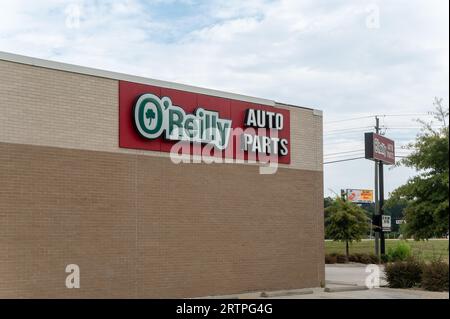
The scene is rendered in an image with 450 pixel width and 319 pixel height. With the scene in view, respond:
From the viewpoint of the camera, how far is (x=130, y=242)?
1752cm

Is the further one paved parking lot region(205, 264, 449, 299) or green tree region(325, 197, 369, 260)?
green tree region(325, 197, 369, 260)

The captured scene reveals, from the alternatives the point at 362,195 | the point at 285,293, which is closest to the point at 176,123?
the point at 285,293

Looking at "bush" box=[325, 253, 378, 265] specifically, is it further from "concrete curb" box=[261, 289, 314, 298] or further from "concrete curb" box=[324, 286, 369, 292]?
"concrete curb" box=[261, 289, 314, 298]

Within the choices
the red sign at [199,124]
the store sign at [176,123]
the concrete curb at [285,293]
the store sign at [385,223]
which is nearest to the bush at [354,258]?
the store sign at [385,223]

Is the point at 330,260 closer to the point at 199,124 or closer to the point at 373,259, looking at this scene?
the point at 373,259

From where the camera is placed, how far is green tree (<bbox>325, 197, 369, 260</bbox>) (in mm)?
39272

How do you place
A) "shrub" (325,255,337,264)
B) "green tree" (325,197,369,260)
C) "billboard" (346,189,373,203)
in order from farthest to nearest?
"billboard" (346,189,373,203), "green tree" (325,197,369,260), "shrub" (325,255,337,264)

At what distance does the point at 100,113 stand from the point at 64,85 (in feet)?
4.01

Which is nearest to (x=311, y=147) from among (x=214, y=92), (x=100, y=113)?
(x=214, y=92)

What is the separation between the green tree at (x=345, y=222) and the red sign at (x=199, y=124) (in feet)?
61.6

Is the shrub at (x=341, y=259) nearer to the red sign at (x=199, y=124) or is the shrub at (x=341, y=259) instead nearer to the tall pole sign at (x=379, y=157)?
the tall pole sign at (x=379, y=157)

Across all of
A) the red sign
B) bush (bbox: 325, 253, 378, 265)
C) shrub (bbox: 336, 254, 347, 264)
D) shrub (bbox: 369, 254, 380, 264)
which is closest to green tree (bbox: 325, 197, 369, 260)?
bush (bbox: 325, 253, 378, 265)

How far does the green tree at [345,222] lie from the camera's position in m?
39.3
